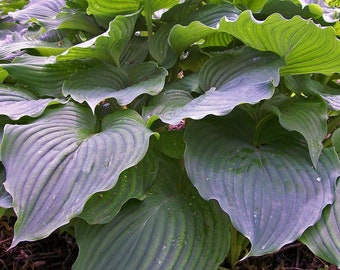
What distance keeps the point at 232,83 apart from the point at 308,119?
0.22 m

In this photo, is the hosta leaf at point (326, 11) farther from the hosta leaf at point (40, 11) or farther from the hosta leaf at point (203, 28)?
the hosta leaf at point (40, 11)

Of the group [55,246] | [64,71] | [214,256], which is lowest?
[55,246]

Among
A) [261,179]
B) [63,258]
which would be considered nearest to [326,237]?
[261,179]

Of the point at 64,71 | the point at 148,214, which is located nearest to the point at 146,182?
the point at 148,214

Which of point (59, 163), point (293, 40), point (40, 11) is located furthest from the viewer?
point (40, 11)

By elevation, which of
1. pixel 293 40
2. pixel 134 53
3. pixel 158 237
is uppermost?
pixel 293 40

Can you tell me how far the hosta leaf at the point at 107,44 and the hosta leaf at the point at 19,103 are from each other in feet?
0.48

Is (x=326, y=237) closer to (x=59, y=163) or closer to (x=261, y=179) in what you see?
(x=261, y=179)

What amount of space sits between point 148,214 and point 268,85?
43 cm

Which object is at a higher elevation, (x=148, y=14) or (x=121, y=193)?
(x=148, y=14)

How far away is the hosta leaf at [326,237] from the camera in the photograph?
2.92ft

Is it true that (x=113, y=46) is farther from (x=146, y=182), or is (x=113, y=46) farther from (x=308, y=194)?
(x=308, y=194)

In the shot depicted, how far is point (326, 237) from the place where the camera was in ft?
2.97

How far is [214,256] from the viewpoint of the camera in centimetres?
94
